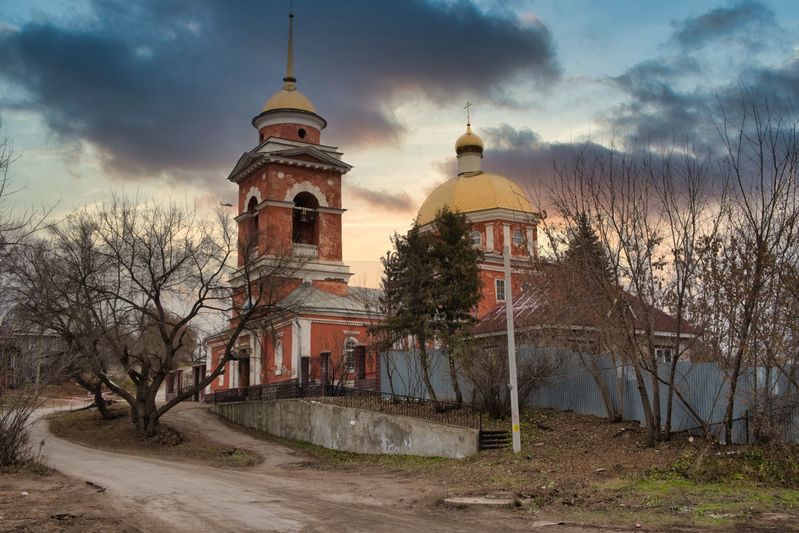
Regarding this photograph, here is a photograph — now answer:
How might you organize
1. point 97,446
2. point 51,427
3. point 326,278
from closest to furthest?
point 97,446 < point 51,427 < point 326,278

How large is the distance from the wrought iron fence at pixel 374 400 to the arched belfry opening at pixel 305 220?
9610 millimetres

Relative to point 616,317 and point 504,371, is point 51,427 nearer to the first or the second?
point 504,371

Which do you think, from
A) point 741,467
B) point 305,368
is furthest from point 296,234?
point 741,467

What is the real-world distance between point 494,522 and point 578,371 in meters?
13.4

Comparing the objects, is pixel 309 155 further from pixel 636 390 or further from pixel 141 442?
pixel 636 390

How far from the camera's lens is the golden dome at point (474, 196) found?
4581 cm

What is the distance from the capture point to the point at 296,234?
1702 inches

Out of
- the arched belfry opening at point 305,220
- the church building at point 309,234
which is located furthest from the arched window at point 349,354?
the arched belfry opening at point 305,220

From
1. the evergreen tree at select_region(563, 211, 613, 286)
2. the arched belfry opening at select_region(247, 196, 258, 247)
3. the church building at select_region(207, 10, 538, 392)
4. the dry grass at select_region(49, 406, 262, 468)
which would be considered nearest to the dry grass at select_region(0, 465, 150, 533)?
the dry grass at select_region(49, 406, 262, 468)

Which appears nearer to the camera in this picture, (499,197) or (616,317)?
(616,317)

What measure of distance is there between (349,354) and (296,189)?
9.74m

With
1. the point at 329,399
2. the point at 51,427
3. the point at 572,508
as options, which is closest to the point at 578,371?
the point at 329,399

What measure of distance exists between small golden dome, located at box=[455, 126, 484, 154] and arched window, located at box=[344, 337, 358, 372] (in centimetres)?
1618

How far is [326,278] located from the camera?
41.9 metres
